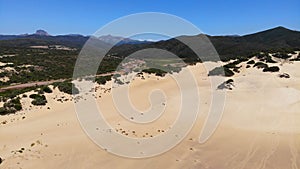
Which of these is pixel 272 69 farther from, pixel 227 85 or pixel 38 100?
pixel 38 100

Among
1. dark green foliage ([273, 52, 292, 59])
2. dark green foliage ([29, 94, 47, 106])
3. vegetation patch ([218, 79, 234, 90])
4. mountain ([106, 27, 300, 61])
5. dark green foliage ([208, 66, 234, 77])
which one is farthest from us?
mountain ([106, 27, 300, 61])

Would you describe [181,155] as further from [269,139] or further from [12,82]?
[12,82]

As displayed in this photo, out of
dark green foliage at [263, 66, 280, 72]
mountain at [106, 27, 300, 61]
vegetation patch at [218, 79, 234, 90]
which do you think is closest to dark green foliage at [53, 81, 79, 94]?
vegetation patch at [218, 79, 234, 90]

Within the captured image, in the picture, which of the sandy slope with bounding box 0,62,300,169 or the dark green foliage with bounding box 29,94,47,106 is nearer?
the sandy slope with bounding box 0,62,300,169

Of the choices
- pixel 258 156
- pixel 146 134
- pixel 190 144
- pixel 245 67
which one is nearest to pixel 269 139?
pixel 258 156

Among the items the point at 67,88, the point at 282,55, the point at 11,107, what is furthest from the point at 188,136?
the point at 282,55

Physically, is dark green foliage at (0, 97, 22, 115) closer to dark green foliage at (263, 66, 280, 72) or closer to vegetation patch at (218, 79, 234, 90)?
vegetation patch at (218, 79, 234, 90)

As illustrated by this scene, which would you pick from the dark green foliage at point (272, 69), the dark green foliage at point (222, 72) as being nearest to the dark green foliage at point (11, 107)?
the dark green foliage at point (222, 72)
